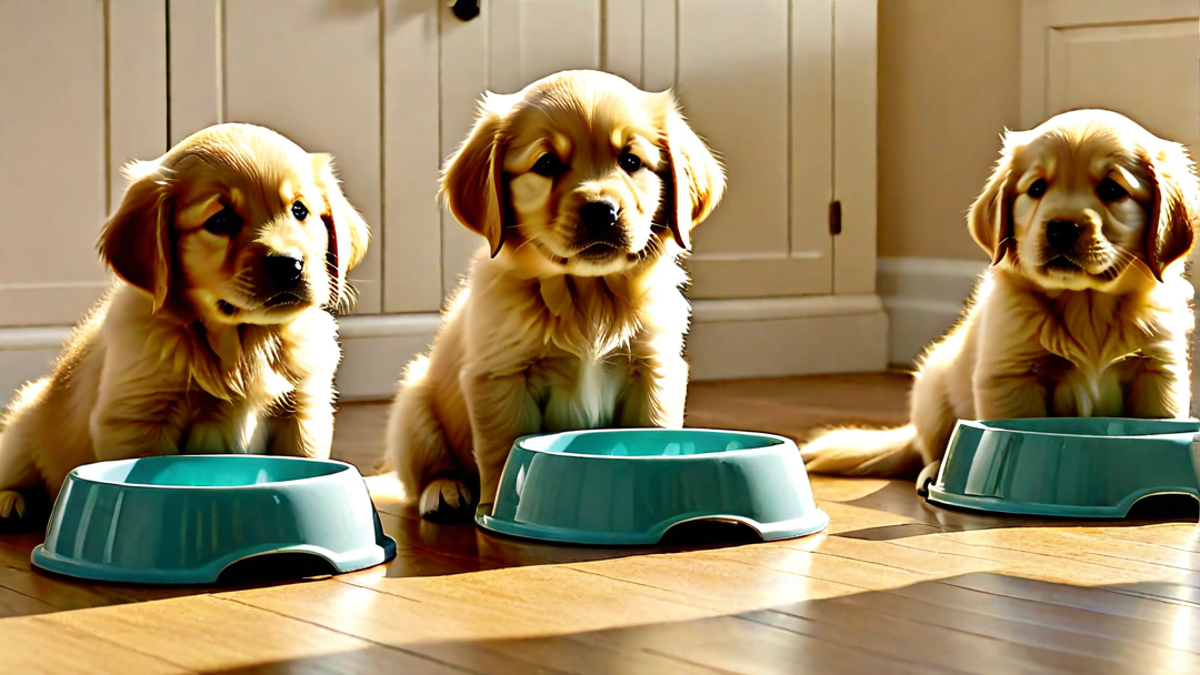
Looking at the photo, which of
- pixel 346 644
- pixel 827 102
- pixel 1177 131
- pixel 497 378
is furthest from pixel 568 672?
pixel 827 102

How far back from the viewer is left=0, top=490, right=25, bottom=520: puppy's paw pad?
2379 mm

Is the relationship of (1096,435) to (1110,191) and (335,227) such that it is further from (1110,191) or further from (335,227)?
(335,227)

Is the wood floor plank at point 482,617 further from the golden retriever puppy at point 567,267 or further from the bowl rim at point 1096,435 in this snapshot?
the bowl rim at point 1096,435

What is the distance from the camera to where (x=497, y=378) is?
7.96 ft

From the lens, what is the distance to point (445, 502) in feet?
8.18

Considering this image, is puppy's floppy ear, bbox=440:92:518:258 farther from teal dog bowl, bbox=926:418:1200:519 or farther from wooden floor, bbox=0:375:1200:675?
teal dog bowl, bbox=926:418:1200:519

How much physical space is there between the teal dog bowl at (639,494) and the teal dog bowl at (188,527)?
0.31m

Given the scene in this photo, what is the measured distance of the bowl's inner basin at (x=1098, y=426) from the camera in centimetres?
258

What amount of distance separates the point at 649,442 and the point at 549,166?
491 millimetres

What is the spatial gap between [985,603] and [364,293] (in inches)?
108

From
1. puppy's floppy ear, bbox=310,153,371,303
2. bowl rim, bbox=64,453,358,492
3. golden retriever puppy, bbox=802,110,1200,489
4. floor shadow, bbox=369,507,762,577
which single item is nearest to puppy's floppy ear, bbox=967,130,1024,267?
golden retriever puppy, bbox=802,110,1200,489

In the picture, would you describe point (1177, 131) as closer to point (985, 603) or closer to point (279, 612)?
point (985, 603)

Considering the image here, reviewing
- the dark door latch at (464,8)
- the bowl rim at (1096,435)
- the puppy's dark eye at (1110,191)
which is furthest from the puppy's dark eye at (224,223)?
the dark door latch at (464,8)

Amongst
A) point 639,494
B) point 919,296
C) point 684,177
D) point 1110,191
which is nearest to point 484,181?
point 684,177
